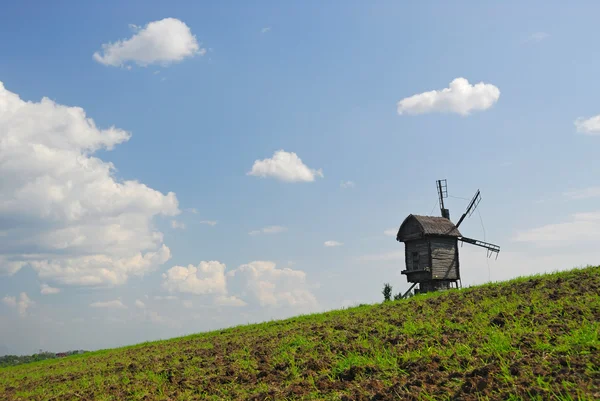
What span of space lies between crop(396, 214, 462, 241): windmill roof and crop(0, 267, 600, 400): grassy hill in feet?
52.6

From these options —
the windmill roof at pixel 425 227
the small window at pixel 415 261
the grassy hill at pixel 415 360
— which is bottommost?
the grassy hill at pixel 415 360

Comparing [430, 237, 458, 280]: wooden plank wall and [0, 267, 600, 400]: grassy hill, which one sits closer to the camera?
[0, 267, 600, 400]: grassy hill

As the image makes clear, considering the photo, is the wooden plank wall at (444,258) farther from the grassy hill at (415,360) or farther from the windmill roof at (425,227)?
the grassy hill at (415,360)

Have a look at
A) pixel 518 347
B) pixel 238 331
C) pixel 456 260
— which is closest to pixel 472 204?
pixel 456 260

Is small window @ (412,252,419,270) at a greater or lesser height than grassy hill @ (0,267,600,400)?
greater

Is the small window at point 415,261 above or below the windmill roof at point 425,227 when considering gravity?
below

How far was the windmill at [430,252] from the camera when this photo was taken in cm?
3438

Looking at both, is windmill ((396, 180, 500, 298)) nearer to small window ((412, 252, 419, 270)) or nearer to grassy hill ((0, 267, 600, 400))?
small window ((412, 252, 419, 270))

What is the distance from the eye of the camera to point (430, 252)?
3434 cm

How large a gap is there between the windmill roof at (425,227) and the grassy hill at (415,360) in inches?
631

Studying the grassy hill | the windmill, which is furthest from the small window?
the grassy hill

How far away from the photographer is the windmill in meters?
34.4

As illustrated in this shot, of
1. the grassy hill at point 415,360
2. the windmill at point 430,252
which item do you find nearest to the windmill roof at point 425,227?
the windmill at point 430,252

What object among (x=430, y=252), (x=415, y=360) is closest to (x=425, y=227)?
(x=430, y=252)
